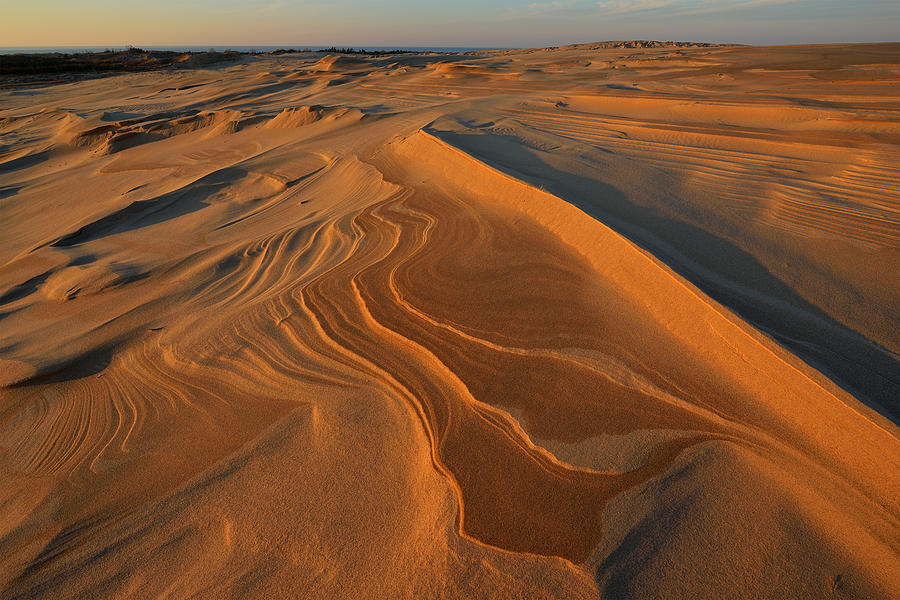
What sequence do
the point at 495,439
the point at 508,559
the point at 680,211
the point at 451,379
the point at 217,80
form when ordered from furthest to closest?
1. the point at 217,80
2. the point at 680,211
3. the point at 451,379
4. the point at 495,439
5. the point at 508,559

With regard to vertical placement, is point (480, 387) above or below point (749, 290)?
below

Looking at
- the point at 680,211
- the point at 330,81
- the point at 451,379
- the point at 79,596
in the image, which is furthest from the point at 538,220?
the point at 330,81

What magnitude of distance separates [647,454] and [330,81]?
1687 cm

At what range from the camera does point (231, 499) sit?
175 centimetres

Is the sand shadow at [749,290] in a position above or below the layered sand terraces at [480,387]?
above

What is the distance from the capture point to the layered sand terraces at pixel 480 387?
1.49 metres

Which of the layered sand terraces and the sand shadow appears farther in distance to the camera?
the sand shadow

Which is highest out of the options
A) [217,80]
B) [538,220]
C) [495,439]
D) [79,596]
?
[217,80]

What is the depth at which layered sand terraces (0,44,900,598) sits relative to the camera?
1.49 metres

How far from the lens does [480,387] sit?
2131 mm

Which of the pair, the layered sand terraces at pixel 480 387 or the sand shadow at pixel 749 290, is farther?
the sand shadow at pixel 749 290

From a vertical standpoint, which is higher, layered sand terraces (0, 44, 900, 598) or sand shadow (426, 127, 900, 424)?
sand shadow (426, 127, 900, 424)

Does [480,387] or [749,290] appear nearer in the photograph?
[480,387]

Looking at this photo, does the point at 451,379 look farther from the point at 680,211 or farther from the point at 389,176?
the point at 389,176
